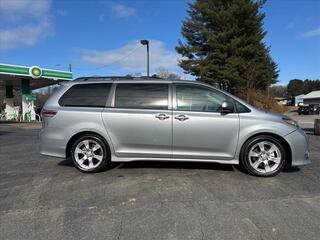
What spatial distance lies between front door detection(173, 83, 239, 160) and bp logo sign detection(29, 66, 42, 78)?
29480mm

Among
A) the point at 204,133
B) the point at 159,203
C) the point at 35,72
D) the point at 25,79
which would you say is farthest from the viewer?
the point at 25,79

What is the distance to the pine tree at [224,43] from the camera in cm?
4228

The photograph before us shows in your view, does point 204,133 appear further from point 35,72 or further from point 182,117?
point 35,72

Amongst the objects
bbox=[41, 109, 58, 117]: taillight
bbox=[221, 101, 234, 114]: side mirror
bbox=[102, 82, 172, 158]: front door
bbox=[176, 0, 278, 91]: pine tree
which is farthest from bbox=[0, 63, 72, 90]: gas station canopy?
bbox=[221, 101, 234, 114]: side mirror

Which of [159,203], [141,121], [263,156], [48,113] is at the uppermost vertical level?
[48,113]

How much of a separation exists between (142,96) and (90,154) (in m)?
1.44

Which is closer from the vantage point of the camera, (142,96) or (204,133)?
(204,133)

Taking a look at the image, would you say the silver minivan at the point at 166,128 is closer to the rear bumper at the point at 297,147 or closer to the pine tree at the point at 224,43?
the rear bumper at the point at 297,147

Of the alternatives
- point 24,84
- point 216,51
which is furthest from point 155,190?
point 216,51

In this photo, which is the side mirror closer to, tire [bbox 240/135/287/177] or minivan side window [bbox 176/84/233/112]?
minivan side window [bbox 176/84/233/112]

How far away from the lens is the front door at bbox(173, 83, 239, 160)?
23.9 feet

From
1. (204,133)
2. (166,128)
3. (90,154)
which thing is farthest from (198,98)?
(90,154)

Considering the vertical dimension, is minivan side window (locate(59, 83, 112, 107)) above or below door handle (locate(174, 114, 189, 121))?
above

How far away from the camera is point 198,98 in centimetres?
747
